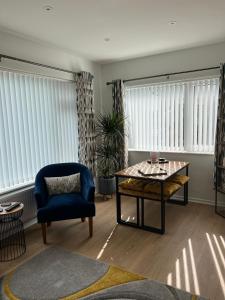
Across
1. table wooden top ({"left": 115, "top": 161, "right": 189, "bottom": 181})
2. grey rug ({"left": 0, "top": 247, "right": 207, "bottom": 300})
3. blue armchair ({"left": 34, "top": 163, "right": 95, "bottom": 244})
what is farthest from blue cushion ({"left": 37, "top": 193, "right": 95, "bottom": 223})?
table wooden top ({"left": 115, "top": 161, "right": 189, "bottom": 181})

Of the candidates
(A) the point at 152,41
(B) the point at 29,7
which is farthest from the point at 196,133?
(B) the point at 29,7

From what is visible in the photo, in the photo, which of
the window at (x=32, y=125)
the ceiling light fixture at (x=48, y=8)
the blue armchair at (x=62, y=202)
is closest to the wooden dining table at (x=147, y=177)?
the blue armchair at (x=62, y=202)

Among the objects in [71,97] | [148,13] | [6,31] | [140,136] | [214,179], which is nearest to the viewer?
[148,13]

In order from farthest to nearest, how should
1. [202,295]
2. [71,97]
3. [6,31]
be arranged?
1. [71,97]
2. [6,31]
3. [202,295]

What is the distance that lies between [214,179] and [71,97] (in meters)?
2.73

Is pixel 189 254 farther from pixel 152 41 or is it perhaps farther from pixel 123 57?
pixel 123 57

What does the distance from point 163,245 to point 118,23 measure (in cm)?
265

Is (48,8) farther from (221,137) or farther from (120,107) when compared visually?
(221,137)

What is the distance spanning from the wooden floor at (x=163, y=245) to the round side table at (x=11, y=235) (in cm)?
10

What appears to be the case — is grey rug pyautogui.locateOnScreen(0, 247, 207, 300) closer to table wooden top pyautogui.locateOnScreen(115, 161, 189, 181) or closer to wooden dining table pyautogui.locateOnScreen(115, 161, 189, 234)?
wooden dining table pyautogui.locateOnScreen(115, 161, 189, 234)

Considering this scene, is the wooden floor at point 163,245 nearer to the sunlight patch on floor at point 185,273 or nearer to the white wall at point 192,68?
the sunlight patch on floor at point 185,273

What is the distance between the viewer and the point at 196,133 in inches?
158

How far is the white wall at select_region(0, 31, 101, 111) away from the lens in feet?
9.76

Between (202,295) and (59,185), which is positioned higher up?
(59,185)
